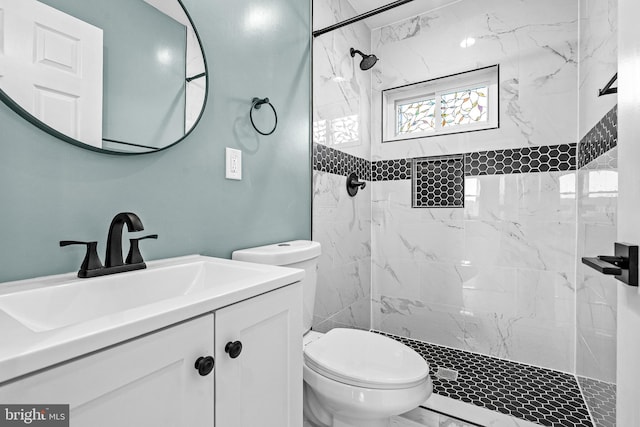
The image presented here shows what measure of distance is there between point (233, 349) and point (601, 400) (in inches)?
65.0

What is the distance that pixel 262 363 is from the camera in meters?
0.77

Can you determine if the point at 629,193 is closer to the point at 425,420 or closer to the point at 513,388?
the point at 425,420

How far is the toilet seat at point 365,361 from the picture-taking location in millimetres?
1130

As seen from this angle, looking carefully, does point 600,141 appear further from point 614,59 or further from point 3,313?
point 3,313

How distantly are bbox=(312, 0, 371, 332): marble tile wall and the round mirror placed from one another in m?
0.90

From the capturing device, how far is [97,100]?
2.90 feet

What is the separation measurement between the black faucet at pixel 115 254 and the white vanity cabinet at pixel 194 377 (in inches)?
14.0

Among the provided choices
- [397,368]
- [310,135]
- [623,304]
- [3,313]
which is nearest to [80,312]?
[3,313]

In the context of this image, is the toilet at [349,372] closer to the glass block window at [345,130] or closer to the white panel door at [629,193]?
the white panel door at [629,193]

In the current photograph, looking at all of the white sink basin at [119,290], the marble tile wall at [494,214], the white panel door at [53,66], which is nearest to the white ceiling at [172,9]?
the white panel door at [53,66]

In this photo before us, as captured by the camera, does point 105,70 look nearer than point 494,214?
Yes

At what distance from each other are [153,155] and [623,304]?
1.31 metres

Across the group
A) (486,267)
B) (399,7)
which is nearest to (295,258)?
(486,267)

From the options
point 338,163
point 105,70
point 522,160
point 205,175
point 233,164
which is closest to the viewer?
point 105,70
